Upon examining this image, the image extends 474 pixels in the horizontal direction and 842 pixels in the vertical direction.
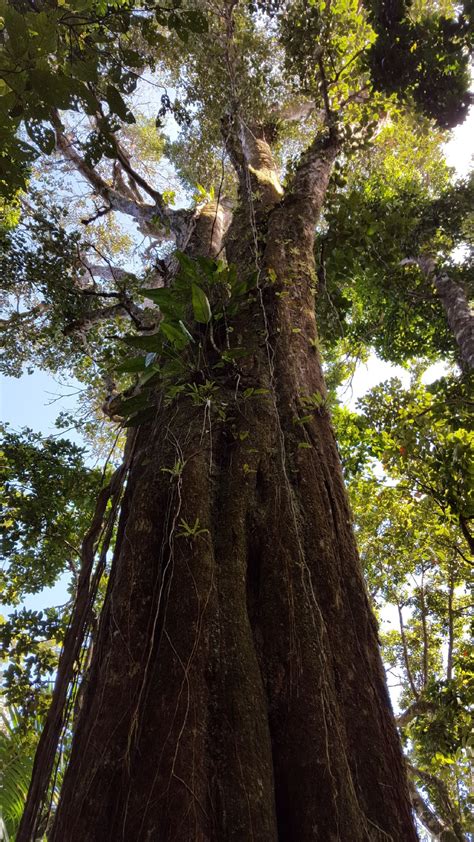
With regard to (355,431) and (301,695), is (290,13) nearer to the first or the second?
(355,431)

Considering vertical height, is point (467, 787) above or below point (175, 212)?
below

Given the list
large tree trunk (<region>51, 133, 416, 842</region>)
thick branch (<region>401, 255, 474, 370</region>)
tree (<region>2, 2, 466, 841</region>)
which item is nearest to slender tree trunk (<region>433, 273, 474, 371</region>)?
thick branch (<region>401, 255, 474, 370</region>)

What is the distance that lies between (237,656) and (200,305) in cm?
157

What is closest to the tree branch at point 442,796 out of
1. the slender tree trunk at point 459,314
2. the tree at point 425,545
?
the tree at point 425,545

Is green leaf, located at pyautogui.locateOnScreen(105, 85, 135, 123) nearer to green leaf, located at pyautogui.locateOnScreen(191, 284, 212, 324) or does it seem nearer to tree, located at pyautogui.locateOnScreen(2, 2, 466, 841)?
tree, located at pyautogui.locateOnScreen(2, 2, 466, 841)

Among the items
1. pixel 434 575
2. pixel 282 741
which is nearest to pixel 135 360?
pixel 282 741

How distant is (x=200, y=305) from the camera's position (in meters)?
2.35

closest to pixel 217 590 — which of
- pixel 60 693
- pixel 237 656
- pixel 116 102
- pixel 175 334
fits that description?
pixel 237 656

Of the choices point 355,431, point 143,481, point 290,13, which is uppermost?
point 290,13

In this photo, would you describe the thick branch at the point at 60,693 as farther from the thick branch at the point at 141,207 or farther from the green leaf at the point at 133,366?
the thick branch at the point at 141,207

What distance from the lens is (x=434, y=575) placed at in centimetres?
703

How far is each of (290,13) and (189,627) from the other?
6288mm

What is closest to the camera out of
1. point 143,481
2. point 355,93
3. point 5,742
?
point 143,481

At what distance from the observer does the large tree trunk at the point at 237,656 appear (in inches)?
46.6
